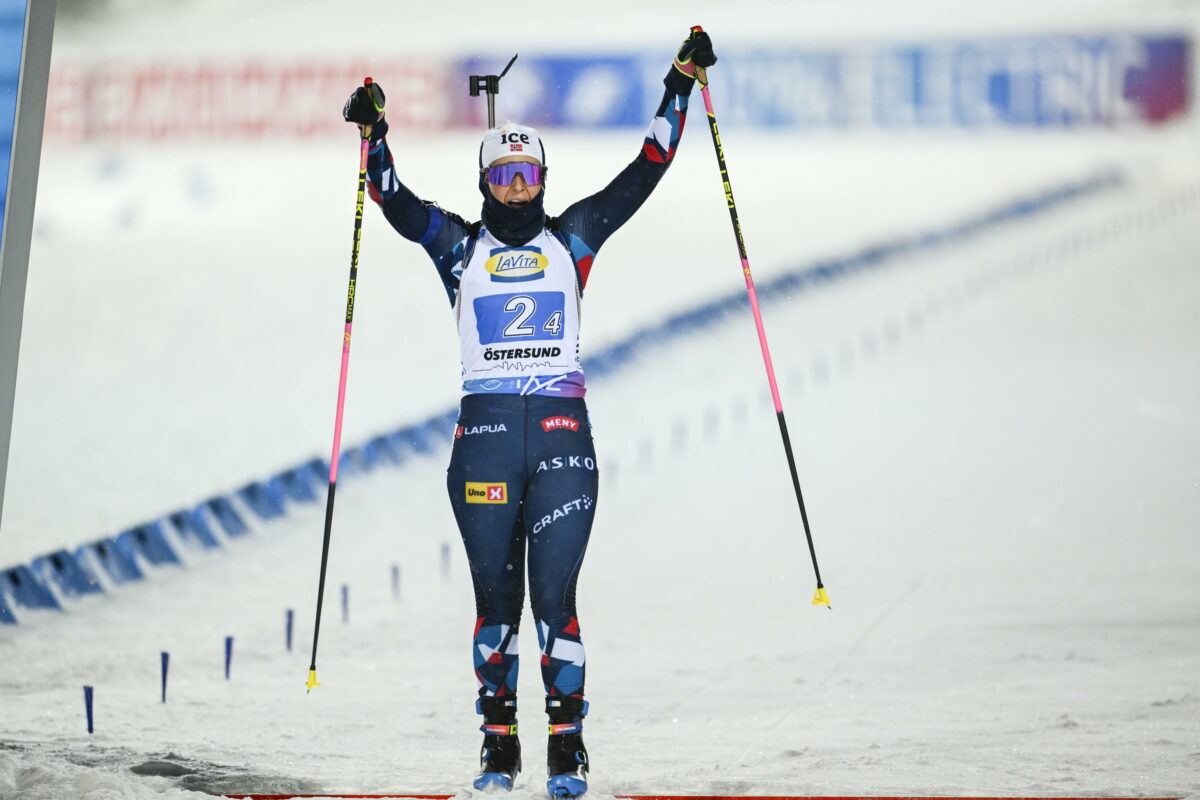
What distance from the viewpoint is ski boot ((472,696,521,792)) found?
2.85 meters

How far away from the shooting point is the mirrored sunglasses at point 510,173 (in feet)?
9.75

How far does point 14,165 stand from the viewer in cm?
316

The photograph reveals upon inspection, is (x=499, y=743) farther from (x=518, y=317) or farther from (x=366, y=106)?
(x=366, y=106)

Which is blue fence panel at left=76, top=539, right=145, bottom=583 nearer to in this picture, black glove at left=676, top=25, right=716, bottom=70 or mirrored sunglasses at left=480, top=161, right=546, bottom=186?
mirrored sunglasses at left=480, top=161, right=546, bottom=186

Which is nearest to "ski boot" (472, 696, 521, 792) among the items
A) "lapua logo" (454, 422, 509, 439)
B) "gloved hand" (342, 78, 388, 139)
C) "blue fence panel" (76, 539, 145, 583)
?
"lapua logo" (454, 422, 509, 439)

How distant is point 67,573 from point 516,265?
12.6 feet

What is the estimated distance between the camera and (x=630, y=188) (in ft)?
10.1

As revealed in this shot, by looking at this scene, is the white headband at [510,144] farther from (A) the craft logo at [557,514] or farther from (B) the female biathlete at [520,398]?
(A) the craft logo at [557,514]

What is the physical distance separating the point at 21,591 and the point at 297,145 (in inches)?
181

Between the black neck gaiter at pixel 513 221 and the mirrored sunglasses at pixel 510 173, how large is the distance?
2 centimetres

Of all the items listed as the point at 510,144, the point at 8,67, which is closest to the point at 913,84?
the point at 510,144

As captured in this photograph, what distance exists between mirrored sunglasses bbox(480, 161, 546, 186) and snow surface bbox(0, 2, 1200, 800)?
1.38 m

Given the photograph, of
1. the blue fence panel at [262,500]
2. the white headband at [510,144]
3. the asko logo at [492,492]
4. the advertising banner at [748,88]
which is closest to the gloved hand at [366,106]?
the white headband at [510,144]

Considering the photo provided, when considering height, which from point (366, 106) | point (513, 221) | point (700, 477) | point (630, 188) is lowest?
point (700, 477)
